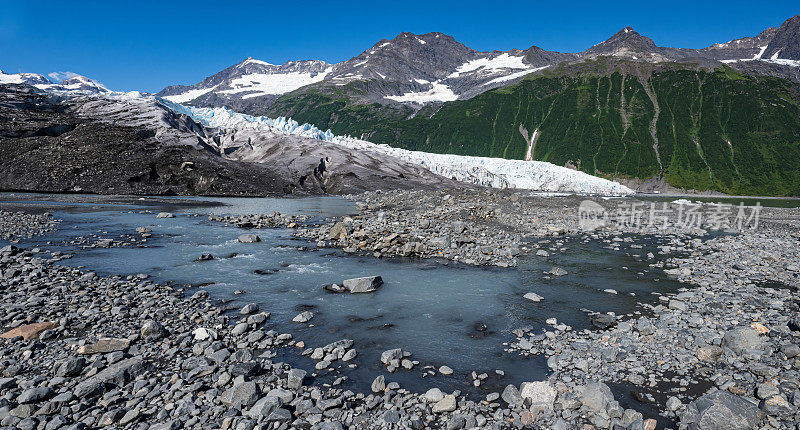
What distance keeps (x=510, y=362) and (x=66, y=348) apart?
10.9 meters

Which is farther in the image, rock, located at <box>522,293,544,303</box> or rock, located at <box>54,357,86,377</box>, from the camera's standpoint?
rock, located at <box>522,293,544,303</box>

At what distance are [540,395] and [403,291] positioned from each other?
799cm

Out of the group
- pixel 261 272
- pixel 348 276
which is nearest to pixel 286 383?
pixel 348 276

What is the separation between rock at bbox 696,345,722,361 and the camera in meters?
8.96

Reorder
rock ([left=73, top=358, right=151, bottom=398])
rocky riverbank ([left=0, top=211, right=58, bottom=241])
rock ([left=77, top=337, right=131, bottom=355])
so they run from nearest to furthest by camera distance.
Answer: rock ([left=73, top=358, right=151, bottom=398])
rock ([left=77, top=337, right=131, bottom=355])
rocky riverbank ([left=0, top=211, right=58, bottom=241])

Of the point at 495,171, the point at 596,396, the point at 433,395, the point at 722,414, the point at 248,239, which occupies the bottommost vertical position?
the point at 248,239

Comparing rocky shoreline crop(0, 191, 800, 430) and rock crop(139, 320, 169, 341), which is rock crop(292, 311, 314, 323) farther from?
rock crop(139, 320, 169, 341)

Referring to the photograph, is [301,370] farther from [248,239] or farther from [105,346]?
[248,239]

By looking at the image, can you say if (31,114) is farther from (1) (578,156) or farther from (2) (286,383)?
(1) (578,156)

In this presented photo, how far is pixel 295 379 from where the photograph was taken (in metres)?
7.75

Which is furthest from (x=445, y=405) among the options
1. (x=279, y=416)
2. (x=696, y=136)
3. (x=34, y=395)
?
(x=696, y=136)

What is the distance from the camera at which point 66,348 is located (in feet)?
28.6

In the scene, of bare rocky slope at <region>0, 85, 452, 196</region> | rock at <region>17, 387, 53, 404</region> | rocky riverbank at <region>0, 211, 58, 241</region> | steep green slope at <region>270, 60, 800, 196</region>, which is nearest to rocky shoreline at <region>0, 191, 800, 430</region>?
rock at <region>17, 387, 53, 404</region>

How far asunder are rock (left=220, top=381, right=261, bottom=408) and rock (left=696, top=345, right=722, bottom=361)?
415 inches
